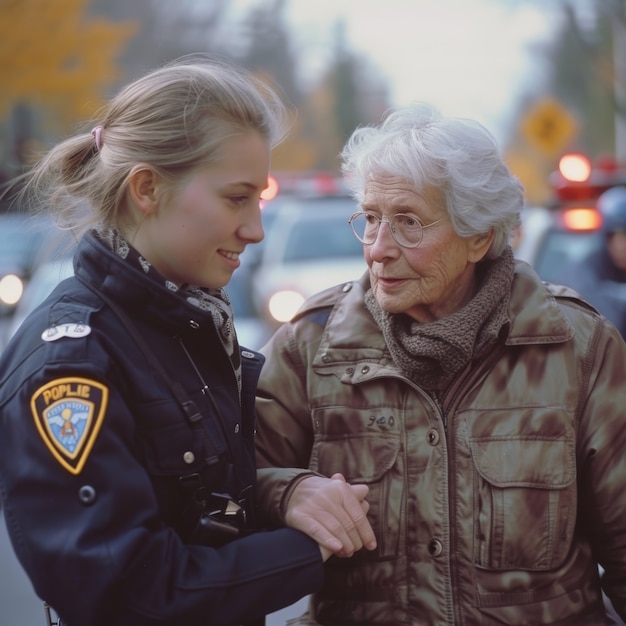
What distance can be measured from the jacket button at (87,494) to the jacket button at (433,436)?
988mm

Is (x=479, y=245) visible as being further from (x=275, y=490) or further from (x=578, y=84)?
(x=578, y=84)

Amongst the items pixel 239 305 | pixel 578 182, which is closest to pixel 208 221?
pixel 578 182

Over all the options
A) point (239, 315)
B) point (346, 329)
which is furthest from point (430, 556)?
point (239, 315)

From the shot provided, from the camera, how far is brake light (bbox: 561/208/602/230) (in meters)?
8.44

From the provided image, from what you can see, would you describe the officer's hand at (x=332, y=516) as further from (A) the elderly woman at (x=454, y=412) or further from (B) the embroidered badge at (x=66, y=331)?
(B) the embroidered badge at (x=66, y=331)

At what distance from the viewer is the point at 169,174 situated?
7.38 feet

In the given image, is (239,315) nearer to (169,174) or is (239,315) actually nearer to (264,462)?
(264,462)

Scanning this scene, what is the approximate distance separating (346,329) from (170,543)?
3.16ft

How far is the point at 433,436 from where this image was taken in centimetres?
274

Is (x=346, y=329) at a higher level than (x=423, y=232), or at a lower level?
lower

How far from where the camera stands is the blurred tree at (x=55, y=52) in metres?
22.8

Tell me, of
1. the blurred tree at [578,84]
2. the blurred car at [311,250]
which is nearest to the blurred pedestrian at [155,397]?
the blurred car at [311,250]

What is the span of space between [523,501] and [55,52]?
2255cm

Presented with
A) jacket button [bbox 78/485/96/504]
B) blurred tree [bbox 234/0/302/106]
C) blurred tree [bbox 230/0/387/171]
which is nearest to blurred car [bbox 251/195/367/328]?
jacket button [bbox 78/485/96/504]
